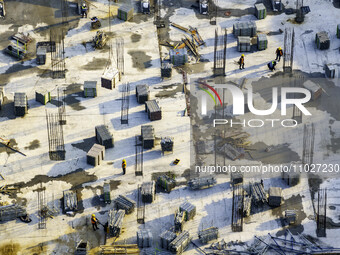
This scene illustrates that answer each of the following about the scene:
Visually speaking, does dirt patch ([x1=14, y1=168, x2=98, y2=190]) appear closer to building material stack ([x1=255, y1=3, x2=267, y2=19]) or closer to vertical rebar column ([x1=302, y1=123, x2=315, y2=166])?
vertical rebar column ([x1=302, y1=123, x2=315, y2=166])

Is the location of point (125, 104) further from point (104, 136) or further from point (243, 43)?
point (243, 43)

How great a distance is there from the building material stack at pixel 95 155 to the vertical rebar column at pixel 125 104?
17.5 ft

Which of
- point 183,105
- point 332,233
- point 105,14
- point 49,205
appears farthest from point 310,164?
point 105,14

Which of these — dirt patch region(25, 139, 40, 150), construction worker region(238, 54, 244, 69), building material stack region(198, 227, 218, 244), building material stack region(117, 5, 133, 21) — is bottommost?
building material stack region(198, 227, 218, 244)

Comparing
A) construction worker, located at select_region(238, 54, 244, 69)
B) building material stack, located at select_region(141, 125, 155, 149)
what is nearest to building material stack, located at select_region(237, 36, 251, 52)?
construction worker, located at select_region(238, 54, 244, 69)

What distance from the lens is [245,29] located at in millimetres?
94250

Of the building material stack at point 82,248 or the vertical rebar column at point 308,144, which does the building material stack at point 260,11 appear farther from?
the building material stack at point 82,248

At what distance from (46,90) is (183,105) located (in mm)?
12575

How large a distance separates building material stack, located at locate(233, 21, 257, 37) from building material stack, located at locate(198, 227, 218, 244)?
2754 cm

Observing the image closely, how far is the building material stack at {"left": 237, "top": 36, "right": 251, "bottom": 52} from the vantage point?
303 ft

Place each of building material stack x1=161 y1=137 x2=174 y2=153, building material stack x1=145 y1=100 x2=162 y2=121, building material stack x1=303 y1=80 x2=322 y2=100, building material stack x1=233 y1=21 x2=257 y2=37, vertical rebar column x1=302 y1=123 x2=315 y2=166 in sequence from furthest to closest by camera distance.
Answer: building material stack x1=233 y1=21 x2=257 y2=37
building material stack x1=303 y1=80 x2=322 y2=100
building material stack x1=145 y1=100 x2=162 y2=121
building material stack x1=161 y1=137 x2=174 y2=153
vertical rebar column x1=302 y1=123 x2=315 y2=166

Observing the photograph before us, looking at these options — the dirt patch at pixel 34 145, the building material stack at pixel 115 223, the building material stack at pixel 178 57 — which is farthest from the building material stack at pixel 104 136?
the building material stack at pixel 178 57

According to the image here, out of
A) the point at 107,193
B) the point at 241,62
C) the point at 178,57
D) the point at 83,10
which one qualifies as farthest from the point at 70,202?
the point at 83,10

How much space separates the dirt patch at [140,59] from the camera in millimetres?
91188
